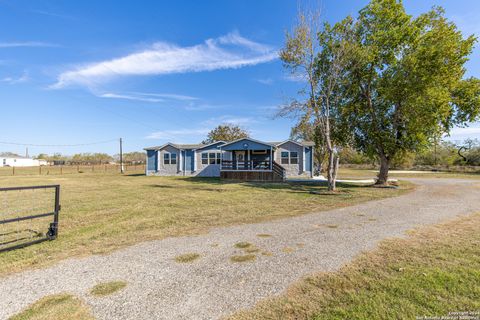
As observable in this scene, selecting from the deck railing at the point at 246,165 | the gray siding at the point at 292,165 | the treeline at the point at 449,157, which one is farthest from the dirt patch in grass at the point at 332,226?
the treeline at the point at 449,157

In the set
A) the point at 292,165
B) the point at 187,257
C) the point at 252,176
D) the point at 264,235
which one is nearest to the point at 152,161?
the point at 252,176

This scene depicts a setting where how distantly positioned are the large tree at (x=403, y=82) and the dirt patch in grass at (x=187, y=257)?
1499cm

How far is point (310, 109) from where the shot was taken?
1433cm

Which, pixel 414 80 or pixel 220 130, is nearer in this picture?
pixel 414 80

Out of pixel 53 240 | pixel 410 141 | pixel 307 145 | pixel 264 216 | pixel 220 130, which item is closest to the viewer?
pixel 53 240

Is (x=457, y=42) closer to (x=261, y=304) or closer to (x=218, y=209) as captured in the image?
(x=218, y=209)

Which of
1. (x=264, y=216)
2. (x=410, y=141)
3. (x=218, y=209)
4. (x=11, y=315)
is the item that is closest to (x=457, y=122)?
(x=410, y=141)

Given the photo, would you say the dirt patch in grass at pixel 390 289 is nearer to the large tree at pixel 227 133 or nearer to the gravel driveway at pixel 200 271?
the gravel driveway at pixel 200 271

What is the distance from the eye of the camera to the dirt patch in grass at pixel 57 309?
2.47m

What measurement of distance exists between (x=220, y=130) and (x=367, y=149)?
3422 centimetres

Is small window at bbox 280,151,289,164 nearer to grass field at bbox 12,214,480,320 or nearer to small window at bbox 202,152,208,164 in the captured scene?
small window at bbox 202,152,208,164

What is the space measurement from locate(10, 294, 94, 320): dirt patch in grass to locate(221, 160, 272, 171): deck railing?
18593 millimetres

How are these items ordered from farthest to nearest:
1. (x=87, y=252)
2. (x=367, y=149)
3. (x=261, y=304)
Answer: (x=367, y=149) → (x=87, y=252) → (x=261, y=304)

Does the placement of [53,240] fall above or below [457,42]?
below
